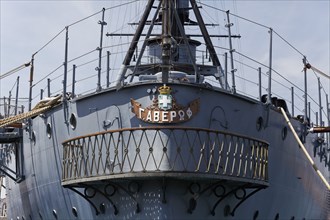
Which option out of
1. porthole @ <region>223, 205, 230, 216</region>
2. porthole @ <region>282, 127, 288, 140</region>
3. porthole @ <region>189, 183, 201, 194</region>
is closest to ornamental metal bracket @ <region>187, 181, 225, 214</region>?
porthole @ <region>189, 183, 201, 194</region>

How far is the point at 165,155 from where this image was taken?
20.5 meters

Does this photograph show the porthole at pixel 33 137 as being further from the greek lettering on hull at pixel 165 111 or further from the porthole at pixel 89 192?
the greek lettering on hull at pixel 165 111

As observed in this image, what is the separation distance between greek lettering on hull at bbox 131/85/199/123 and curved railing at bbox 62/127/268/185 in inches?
15.3

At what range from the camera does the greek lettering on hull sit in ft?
68.5

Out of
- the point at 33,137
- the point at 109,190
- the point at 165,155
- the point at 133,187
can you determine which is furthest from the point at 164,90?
the point at 33,137

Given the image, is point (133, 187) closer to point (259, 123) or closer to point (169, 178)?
point (169, 178)

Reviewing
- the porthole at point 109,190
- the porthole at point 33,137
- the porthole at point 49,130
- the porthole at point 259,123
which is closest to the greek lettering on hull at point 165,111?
the porthole at point 109,190

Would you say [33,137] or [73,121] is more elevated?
[73,121]

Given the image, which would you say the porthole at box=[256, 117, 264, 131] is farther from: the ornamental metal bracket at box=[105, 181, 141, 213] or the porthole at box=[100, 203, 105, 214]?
the porthole at box=[100, 203, 105, 214]

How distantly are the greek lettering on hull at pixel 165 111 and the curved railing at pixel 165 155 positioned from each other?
1.27 feet

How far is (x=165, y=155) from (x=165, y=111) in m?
1.37

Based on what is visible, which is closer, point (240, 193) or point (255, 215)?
point (240, 193)

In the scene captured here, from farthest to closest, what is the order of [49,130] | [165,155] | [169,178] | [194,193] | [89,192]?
[49,130]
[89,192]
[194,193]
[169,178]
[165,155]

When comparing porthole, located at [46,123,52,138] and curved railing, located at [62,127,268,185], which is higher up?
porthole, located at [46,123,52,138]
